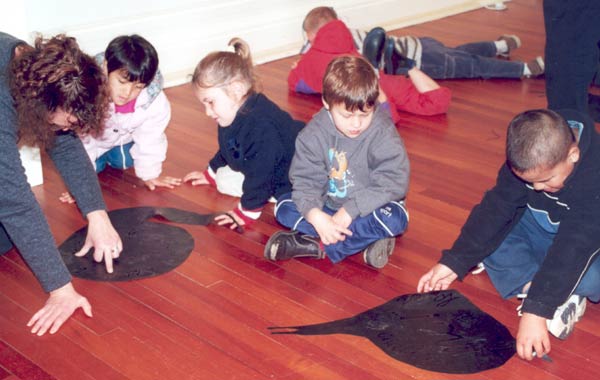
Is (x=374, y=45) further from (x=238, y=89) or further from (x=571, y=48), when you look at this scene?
(x=238, y=89)

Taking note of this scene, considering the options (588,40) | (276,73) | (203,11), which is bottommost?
(276,73)

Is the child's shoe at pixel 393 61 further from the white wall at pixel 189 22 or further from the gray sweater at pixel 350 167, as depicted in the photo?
the gray sweater at pixel 350 167

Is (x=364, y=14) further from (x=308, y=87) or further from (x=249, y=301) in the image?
(x=249, y=301)

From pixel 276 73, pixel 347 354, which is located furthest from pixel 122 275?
pixel 276 73

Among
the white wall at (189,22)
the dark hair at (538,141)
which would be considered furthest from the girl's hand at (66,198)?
the dark hair at (538,141)

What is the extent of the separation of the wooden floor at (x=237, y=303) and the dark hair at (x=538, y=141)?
470 mm

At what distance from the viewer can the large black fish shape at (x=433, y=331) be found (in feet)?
6.32

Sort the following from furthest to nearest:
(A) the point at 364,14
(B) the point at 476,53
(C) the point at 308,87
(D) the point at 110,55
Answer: (A) the point at 364,14 < (B) the point at 476,53 < (C) the point at 308,87 < (D) the point at 110,55

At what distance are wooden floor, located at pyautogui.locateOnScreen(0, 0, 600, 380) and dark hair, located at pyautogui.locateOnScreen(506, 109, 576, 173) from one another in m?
0.47

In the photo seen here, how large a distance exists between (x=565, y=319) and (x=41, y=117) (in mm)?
1325

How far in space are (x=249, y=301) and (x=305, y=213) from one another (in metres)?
0.35

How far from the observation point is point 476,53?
4.19m

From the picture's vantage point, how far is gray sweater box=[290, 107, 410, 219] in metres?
2.29

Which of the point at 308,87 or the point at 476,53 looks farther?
the point at 476,53
